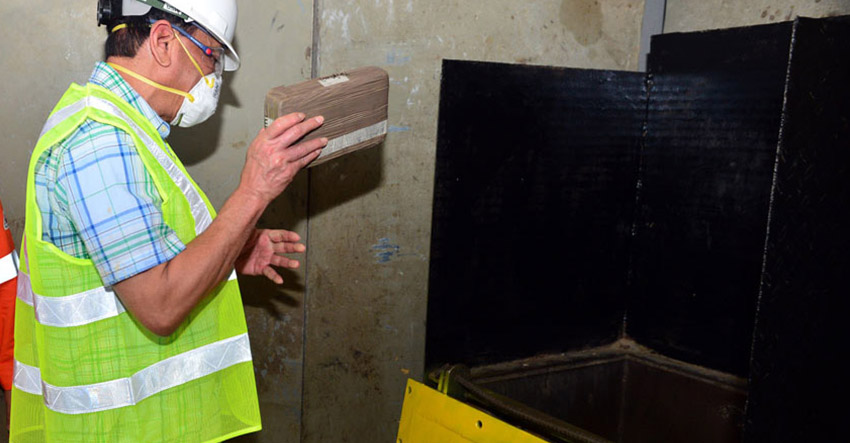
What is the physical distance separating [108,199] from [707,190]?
155 cm

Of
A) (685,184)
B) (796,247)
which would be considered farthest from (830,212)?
(685,184)

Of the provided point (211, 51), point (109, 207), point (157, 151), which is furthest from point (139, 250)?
point (211, 51)

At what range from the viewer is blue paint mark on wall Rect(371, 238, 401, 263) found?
6.59 feet

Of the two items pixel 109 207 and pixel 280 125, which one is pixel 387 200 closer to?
pixel 280 125

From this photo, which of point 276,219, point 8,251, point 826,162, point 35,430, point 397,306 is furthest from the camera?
point 397,306

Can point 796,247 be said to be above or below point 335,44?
below

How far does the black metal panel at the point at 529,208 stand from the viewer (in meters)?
1.73

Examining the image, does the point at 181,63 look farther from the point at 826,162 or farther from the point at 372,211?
the point at 826,162

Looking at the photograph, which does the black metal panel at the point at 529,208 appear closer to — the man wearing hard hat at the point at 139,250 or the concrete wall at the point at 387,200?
the concrete wall at the point at 387,200

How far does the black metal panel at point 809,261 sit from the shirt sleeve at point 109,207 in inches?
38.3

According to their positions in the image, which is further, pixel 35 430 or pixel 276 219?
pixel 276 219

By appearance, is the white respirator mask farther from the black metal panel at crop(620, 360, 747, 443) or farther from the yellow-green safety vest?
the black metal panel at crop(620, 360, 747, 443)

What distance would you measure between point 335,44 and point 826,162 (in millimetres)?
1191

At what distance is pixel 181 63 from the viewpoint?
1210 millimetres
